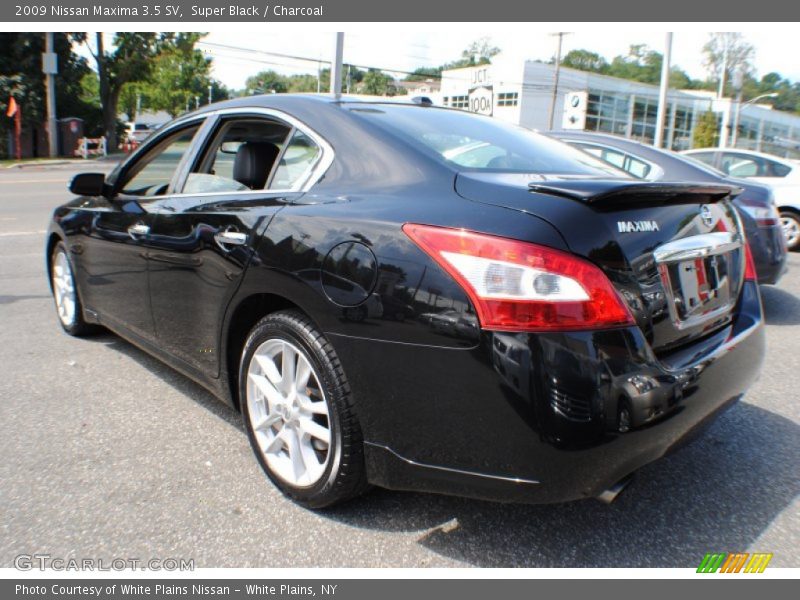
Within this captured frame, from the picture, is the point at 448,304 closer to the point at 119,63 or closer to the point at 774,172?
the point at 774,172

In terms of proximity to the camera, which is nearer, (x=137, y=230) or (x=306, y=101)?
(x=306, y=101)

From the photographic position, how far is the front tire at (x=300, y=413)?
2.36 metres

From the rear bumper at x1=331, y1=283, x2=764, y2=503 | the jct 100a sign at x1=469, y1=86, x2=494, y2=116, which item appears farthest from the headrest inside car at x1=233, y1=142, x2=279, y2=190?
the jct 100a sign at x1=469, y1=86, x2=494, y2=116

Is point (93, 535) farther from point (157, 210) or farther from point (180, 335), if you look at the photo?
point (157, 210)

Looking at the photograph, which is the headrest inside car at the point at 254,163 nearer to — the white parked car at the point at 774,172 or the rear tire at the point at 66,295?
the rear tire at the point at 66,295

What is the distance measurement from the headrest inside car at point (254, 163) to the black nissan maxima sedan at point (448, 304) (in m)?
0.01

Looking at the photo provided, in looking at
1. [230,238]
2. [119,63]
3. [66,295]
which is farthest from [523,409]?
[119,63]

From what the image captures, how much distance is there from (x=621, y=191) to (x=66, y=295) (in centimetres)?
408

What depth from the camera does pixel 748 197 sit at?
588 centimetres

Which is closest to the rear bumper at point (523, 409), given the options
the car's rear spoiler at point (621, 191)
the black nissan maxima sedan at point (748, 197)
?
the car's rear spoiler at point (621, 191)

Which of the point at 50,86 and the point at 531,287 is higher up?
the point at 50,86

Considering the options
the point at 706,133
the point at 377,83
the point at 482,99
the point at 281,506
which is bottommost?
the point at 281,506
